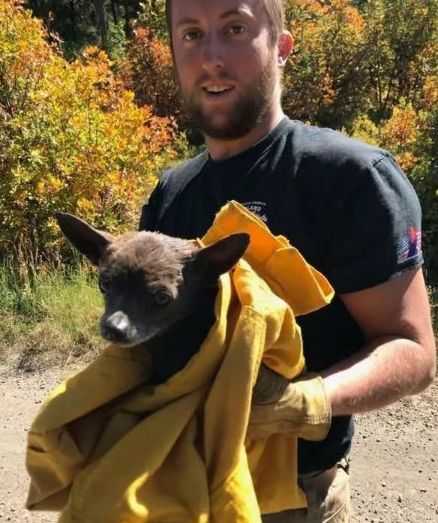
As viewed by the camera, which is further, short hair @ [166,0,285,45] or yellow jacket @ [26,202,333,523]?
short hair @ [166,0,285,45]

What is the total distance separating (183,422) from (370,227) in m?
0.68

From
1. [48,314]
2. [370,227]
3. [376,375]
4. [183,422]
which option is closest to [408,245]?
[370,227]

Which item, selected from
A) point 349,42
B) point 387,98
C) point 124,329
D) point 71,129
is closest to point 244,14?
point 124,329

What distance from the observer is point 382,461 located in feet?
14.1

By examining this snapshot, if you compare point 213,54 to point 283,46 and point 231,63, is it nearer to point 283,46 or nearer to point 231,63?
point 231,63

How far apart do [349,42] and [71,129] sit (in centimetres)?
1046

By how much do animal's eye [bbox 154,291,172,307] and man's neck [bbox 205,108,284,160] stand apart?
0.57 meters

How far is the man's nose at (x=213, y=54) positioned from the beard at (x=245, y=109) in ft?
0.10

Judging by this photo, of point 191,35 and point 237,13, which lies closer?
point 237,13

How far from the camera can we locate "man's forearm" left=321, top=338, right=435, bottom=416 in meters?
1.71

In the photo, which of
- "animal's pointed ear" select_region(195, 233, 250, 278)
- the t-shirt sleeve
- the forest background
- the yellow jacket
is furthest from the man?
the forest background

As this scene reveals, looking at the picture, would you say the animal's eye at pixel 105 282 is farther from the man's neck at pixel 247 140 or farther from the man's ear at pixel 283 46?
the man's ear at pixel 283 46

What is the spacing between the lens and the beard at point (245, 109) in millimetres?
2006

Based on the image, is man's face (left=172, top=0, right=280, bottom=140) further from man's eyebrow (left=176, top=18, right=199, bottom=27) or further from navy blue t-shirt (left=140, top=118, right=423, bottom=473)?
navy blue t-shirt (left=140, top=118, right=423, bottom=473)
